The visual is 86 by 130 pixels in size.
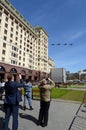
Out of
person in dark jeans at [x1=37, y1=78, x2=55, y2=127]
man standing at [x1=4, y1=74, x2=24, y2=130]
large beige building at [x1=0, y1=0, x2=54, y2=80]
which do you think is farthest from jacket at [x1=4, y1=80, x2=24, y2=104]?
large beige building at [x1=0, y1=0, x2=54, y2=80]

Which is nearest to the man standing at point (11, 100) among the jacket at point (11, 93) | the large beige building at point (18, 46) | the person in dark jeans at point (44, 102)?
the jacket at point (11, 93)

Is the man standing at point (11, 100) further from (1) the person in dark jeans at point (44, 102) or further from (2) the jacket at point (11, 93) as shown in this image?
(1) the person in dark jeans at point (44, 102)

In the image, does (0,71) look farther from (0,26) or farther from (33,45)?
(33,45)

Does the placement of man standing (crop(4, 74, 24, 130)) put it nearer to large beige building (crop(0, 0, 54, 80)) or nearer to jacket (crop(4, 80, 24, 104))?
jacket (crop(4, 80, 24, 104))

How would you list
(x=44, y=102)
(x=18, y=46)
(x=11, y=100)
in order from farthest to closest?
(x=18, y=46)
(x=44, y=102)
(x=11, y=100)

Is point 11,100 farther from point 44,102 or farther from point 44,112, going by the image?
point 44,112

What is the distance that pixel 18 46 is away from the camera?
54.3 m

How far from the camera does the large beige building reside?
45.8m

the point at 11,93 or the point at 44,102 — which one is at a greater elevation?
A: the point at 11,93

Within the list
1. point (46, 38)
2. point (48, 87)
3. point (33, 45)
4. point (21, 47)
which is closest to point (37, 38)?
point (33, 45)

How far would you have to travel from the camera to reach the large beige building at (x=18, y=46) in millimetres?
45844

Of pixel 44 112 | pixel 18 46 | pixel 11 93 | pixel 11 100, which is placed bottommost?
pixel 44 112

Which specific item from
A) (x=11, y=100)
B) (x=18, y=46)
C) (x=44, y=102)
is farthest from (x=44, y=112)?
(x=18, y=46)

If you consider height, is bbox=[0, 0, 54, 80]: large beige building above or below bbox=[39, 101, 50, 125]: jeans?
above
